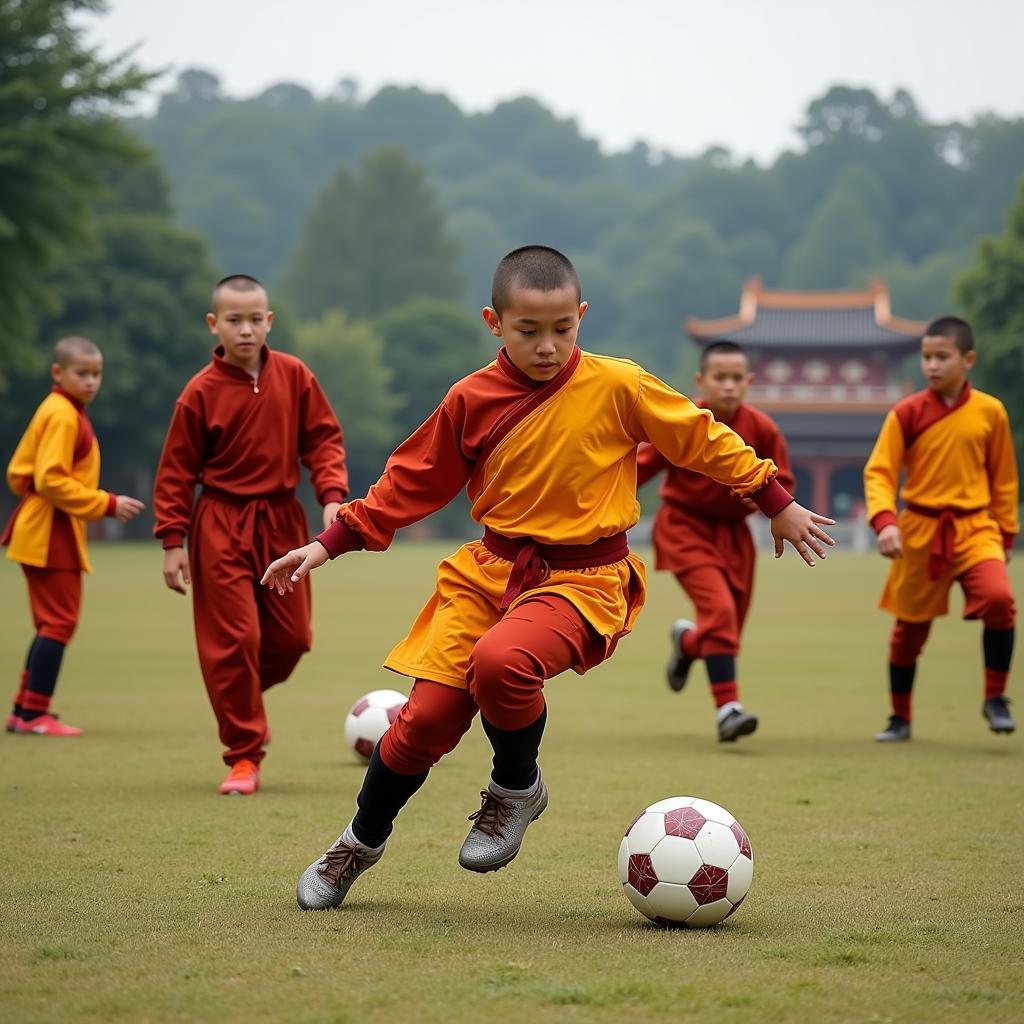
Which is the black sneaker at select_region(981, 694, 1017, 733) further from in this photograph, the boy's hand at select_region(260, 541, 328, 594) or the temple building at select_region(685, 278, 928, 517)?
the temple building at select_region(685, 278, 928, 517)

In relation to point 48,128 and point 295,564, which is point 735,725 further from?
point 48,128

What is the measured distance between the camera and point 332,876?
5.13 meters

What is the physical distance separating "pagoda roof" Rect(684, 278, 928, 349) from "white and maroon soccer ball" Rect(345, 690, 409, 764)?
6449 cm

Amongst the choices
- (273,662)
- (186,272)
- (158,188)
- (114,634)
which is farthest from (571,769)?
(158,188)

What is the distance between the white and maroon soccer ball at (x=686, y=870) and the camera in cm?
486

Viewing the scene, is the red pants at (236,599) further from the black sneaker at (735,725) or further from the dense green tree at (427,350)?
the dense green tree at (427,350)

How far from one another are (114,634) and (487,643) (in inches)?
557

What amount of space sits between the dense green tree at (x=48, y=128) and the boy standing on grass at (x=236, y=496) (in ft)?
89.8

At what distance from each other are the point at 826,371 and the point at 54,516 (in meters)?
66.3

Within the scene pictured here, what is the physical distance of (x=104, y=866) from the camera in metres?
5.81

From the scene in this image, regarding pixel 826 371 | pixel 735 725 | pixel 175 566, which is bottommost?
pixel 735 725

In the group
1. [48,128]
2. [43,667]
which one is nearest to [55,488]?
[43,667]

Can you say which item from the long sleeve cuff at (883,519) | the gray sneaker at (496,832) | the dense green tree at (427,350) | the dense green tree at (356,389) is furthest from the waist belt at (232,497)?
the dense green tree at (427,350)

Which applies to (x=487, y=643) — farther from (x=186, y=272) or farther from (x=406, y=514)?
(x=186, y=272)
